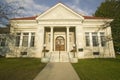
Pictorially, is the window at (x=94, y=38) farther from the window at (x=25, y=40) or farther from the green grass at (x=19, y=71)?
the green grass at (x=19, y=71)

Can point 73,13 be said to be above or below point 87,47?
above

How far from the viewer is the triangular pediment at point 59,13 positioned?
21.2 metres

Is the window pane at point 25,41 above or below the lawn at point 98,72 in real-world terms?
above

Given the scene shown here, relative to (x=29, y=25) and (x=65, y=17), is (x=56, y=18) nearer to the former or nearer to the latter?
(x=65, y=17)

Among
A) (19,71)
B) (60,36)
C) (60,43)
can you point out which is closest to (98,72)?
(19,71)

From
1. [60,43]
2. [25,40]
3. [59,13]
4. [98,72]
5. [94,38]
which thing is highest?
[59,13]

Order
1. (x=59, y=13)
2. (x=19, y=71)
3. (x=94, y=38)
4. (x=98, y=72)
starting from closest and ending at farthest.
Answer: (x=98, y=72), (x=19, y=71), (x=59, y=13), (x=94, y=38)

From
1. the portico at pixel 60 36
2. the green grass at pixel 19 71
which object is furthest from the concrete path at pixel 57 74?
the portico at pixel 60 36

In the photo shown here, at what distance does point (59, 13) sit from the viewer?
21531mm

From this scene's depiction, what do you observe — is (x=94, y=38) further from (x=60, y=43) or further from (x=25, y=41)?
(x=25, y=41)

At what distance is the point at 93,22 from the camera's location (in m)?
22.0

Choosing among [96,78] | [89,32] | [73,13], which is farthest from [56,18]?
[96,78]

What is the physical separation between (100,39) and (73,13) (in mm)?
6023

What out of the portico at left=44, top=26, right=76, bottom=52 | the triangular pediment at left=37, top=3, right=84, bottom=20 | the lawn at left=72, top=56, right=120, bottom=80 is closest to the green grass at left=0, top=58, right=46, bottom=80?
the lawn at left=72, top=56, right=120, bottom=80
